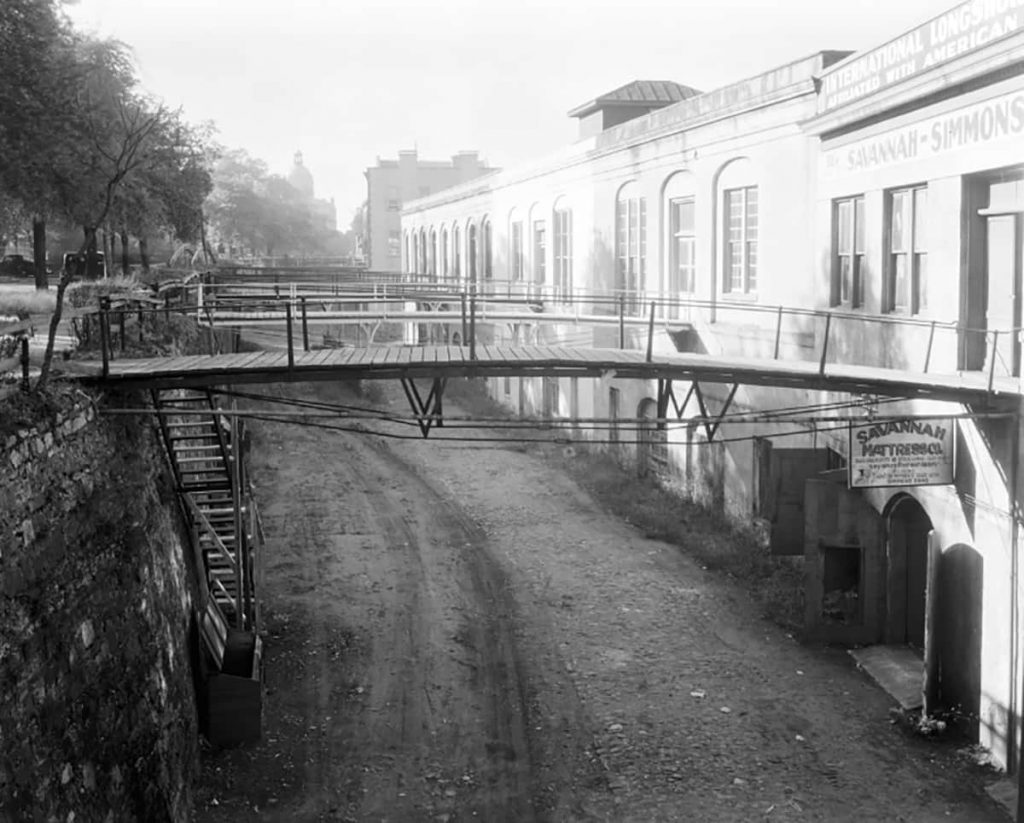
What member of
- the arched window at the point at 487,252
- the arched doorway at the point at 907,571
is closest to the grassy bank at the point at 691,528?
the arched doorway at the point at 907,571

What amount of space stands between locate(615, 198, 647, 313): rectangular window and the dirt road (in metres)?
6.63

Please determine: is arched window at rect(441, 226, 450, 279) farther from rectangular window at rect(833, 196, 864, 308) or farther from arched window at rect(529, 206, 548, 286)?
rectangular window at rect(833, 196, 864, 308)

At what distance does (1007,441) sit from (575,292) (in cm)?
1993

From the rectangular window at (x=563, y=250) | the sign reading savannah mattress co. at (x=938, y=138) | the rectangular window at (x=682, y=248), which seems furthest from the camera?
the rectangular window at (x=563, y=250)

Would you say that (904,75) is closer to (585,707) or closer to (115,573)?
(585,707)

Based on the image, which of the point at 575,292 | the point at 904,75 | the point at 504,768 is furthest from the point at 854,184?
the point at 575,292

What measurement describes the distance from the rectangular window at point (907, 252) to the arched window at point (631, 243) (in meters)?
10.8

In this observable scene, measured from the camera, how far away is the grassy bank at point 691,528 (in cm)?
1986

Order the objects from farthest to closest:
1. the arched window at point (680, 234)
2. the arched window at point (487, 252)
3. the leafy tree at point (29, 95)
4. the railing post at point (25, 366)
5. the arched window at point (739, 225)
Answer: the arched window at point (487, 252) < the arched window at point (680, 234) < the arched window at point (739, 225) < the leafy tree at point (29, 95) < the railing post at point (25, 366)

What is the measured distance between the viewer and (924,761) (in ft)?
45.8

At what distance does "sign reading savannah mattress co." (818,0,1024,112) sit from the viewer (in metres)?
13.3

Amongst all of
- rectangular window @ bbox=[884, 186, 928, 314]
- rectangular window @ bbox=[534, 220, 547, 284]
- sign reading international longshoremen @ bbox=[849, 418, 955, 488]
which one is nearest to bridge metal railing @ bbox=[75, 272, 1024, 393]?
rectangular window @ bbox=[884, 186, 928, 314]

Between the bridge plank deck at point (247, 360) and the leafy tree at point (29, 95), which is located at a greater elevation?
the leafy tree at point (29, 95)

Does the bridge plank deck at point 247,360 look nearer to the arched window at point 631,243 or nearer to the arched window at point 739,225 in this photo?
the arched window at point 739,225
